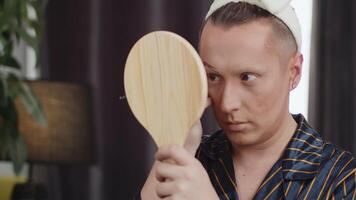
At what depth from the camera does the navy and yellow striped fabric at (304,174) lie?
87 cm

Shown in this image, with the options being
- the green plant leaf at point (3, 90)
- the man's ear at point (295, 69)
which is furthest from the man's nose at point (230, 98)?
the green plant leaf at point (3, 90)

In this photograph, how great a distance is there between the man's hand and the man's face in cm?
15

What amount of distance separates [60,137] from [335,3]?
89 cm

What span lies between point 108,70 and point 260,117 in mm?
1053

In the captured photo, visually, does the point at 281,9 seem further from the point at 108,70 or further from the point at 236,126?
the point at 108,70

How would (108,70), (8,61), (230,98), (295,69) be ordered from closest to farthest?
(230,98), (295,69), (8,61), (108,70)

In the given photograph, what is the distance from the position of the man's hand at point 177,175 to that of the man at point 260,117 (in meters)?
0.07

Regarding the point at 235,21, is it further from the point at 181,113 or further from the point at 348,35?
the point at 348,35

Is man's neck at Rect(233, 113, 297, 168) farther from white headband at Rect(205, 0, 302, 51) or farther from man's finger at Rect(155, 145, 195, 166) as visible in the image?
man's finger at Rect(155, 145, 195, 166)

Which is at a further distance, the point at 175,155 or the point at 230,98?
the point at 230,98

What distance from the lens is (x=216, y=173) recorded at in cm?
96

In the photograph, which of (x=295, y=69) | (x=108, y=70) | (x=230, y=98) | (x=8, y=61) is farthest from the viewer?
(x=108, y=70)

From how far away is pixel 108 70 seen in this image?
6.09 ft

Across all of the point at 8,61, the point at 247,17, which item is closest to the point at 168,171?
the point at 247,17
